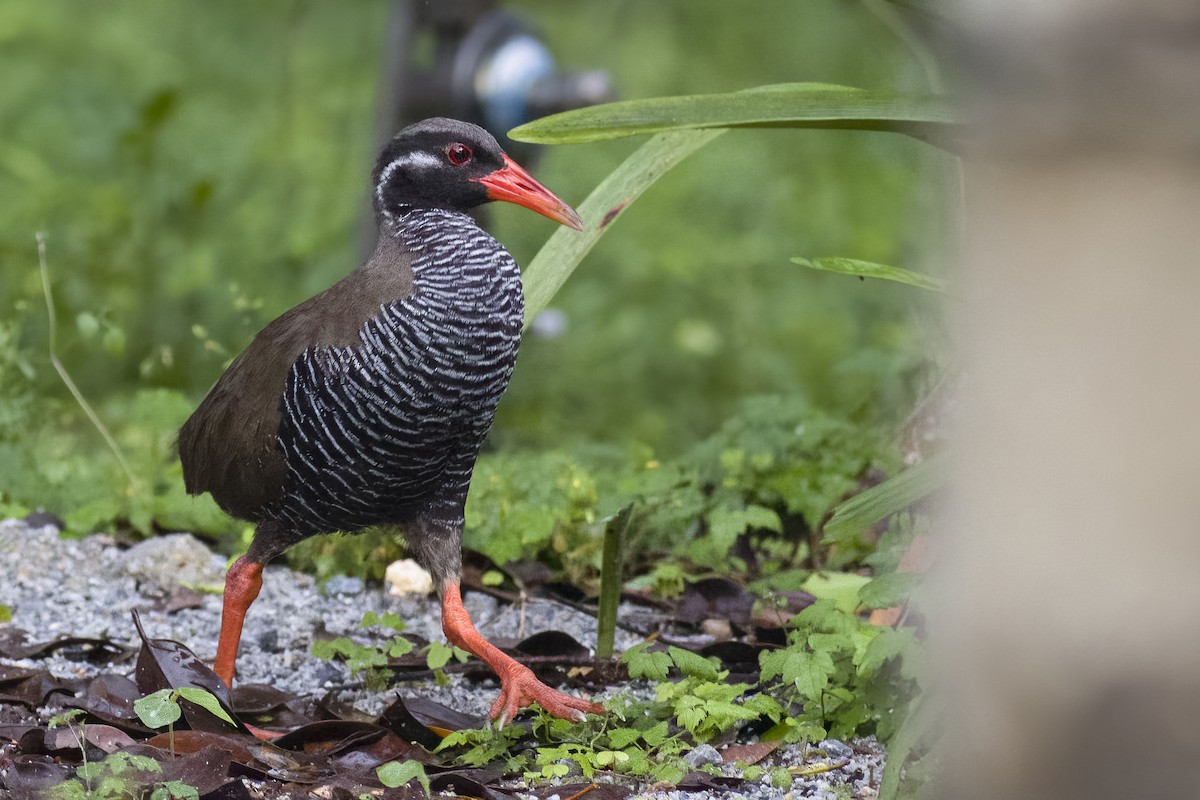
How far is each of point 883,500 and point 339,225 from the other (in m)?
4.71

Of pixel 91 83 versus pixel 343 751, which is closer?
pixel 343 751

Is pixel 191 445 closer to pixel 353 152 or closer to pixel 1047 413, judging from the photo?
pixel 1047 413

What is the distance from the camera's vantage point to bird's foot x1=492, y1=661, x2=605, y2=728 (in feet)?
9.96

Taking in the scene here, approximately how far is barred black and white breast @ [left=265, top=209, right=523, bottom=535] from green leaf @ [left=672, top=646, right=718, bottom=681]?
0.68 metres

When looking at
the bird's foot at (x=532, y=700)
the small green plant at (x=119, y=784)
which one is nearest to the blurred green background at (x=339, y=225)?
the bird's foot at (x=532, y=700)

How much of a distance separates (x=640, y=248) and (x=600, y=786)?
4928 mm

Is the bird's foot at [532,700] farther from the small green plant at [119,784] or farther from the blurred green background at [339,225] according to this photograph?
the blurred green background at [339,225]

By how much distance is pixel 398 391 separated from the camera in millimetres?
3082

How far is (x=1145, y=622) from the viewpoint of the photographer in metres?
1.13

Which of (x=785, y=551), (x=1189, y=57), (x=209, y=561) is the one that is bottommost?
(x=209, y=561)

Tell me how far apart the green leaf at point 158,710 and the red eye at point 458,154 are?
139 centimetres

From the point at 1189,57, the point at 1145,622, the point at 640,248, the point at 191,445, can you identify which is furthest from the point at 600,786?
the point at 640,248

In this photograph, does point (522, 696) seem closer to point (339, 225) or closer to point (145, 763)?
point (145, 763)

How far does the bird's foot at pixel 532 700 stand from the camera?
3.04 metres
